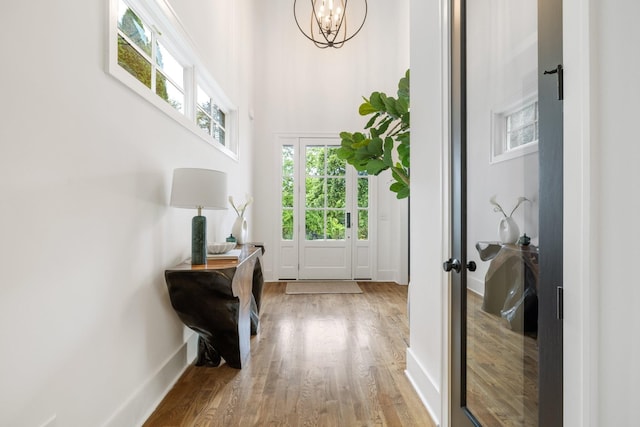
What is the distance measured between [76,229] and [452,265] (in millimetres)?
1597

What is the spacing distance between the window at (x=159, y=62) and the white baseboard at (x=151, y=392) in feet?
5.22

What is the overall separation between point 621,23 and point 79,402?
2052 mm

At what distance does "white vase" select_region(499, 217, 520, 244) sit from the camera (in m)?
1.08

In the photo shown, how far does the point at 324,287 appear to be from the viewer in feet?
15.9

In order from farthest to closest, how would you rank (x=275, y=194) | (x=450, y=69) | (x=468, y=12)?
(x=275, y=194) → (x=450, y=69) → (x=468, y=12)

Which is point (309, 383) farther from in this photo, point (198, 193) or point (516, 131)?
point (516, 131)

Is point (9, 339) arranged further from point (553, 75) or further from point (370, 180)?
point (370, 180)

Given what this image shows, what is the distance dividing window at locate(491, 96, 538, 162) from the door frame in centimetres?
409

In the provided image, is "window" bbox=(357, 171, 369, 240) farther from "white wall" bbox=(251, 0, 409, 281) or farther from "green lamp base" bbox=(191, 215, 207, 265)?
"green lamp base" bbox=(191, 215, 207, 265)

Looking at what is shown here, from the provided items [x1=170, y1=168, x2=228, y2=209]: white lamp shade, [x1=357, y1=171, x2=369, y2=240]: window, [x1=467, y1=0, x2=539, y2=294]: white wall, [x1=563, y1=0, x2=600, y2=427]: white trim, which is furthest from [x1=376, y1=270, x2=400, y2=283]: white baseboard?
[x1=563, y1=0, x2=600, y2=427]: white trim

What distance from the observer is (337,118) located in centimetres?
530

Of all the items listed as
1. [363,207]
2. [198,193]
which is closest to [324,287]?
[363,207]

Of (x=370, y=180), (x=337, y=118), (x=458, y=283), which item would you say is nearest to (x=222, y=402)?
(x=458, y=283)

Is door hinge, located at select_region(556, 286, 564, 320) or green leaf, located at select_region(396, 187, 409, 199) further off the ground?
green leaf, located at select_region(396, 187, 409, 199)
